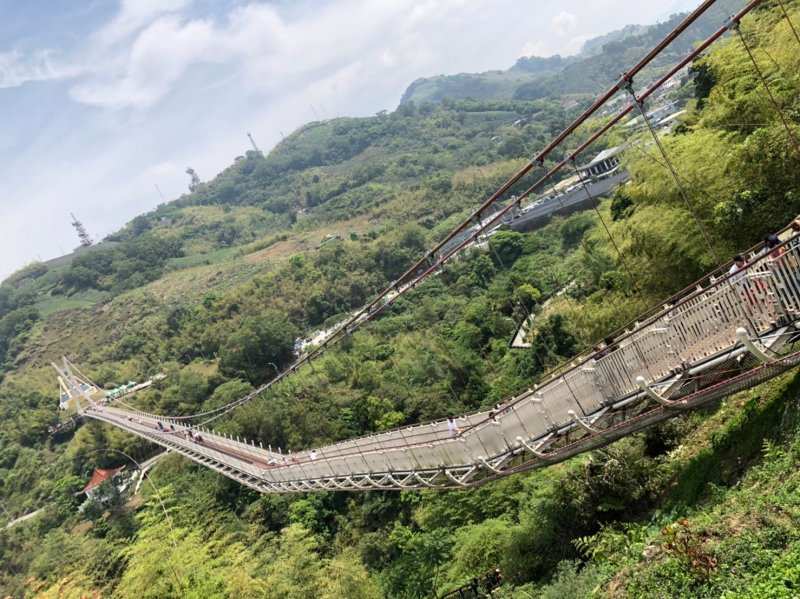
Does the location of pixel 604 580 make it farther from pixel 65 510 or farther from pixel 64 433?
pixel 64 433

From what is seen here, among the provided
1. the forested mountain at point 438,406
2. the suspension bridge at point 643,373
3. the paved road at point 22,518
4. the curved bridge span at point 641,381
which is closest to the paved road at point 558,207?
the forested mountain at point 438,406

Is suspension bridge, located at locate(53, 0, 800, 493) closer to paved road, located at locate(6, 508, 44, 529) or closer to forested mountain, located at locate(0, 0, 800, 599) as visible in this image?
forested mountain, located at locate(0, 0, 800, 599)

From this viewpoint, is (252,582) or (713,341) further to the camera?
(252,582)

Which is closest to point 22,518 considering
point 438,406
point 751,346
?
point 438,406

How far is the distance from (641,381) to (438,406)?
62.0 feet

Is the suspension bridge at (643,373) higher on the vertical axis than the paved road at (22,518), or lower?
higher

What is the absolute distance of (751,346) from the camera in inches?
195

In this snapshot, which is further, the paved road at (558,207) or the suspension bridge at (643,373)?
the paved road at (558,207)

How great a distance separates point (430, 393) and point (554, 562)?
15.6 m

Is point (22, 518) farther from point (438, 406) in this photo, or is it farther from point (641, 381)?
point (641, 381)

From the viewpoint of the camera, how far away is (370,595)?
1243 cm

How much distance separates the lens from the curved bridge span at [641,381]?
518cm

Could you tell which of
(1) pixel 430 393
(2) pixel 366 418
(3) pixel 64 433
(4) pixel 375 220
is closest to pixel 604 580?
(1) pixel 430 393

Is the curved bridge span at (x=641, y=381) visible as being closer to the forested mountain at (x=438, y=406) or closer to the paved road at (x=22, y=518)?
the forested mountain at (x=438, y=406)
